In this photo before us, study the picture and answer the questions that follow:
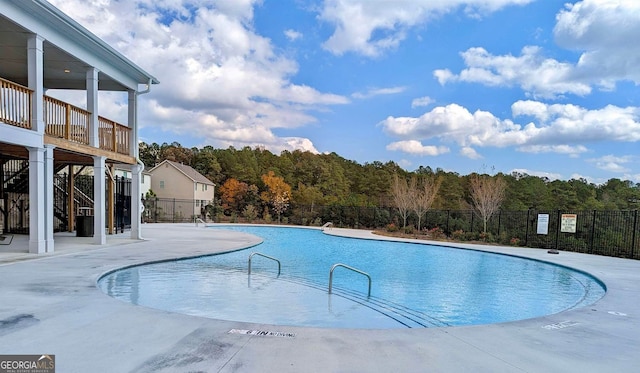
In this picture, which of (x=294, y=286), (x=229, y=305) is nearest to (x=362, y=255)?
(x=294, y=286)

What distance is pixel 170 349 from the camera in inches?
131

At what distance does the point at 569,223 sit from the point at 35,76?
734 inches

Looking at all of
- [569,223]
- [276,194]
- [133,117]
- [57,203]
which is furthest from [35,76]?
[276,194]

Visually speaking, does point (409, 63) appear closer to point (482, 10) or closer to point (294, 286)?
point (482, 10)

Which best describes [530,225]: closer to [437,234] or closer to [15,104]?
[437,234]

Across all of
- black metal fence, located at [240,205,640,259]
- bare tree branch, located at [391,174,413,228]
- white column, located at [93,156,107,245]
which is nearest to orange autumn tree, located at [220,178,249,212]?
black metal fence, located at [240,205,640,259]

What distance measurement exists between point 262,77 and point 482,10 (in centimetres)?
1107

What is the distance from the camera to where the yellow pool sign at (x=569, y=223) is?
14836mm

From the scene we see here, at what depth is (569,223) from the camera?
14938mm

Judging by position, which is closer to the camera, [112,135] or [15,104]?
[15,104]

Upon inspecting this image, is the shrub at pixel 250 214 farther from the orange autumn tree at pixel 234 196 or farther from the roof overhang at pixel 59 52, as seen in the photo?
the roof overhang at pixel 59 52

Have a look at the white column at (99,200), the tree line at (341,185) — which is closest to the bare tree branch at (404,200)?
the tree line at (341,185)

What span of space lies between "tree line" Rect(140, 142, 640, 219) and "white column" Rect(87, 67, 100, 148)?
17.6m

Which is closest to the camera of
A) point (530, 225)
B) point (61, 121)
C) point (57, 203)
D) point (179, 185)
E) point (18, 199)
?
point (61, 121)
